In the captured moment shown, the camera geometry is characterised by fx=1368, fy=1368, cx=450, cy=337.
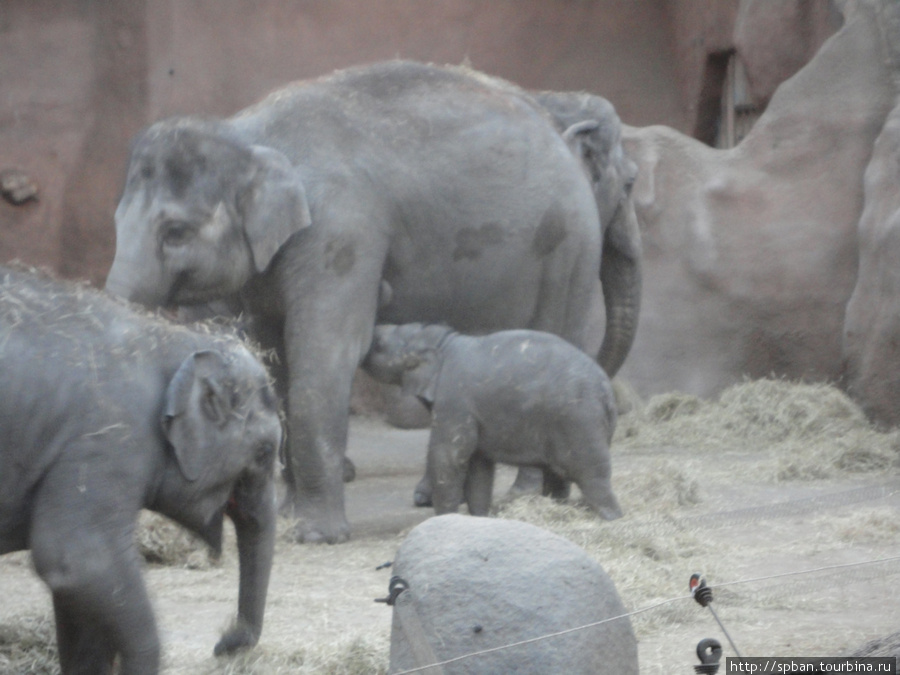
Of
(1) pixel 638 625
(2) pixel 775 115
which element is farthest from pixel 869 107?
(1) pixel 638 625

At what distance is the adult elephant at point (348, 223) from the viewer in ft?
17.9

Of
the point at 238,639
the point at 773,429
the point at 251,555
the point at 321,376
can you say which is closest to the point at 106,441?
the point at 251,555

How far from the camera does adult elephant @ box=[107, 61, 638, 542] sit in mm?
5457

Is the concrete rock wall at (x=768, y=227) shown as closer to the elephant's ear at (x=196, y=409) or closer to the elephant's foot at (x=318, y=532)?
the elephant's foot at (x=318, y=532)

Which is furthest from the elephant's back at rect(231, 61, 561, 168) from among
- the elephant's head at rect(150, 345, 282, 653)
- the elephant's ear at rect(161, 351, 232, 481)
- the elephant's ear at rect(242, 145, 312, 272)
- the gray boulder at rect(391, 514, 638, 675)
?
the gray boulder at rect(391, 514, 638, 675)

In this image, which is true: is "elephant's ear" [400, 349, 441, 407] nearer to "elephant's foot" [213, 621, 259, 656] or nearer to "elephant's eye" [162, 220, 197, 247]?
"elephant's eye" [162, 220, 197, 247]

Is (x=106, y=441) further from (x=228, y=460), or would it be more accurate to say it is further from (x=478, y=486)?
(x=478, y=486)

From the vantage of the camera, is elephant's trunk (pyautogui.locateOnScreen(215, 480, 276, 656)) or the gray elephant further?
elephant's trunk (pyautogui.locateOnScreen(215, 480, 276, 656))

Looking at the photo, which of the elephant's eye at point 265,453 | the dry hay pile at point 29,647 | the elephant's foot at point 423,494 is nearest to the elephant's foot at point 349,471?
the elephant's foot at point 423,494

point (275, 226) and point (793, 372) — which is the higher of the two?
point (275, 226)

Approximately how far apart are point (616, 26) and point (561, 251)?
5261 millimetres

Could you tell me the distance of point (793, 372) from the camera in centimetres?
931

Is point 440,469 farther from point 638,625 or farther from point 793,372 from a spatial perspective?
point 793,372

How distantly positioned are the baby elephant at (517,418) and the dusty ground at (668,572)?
0.64ft
